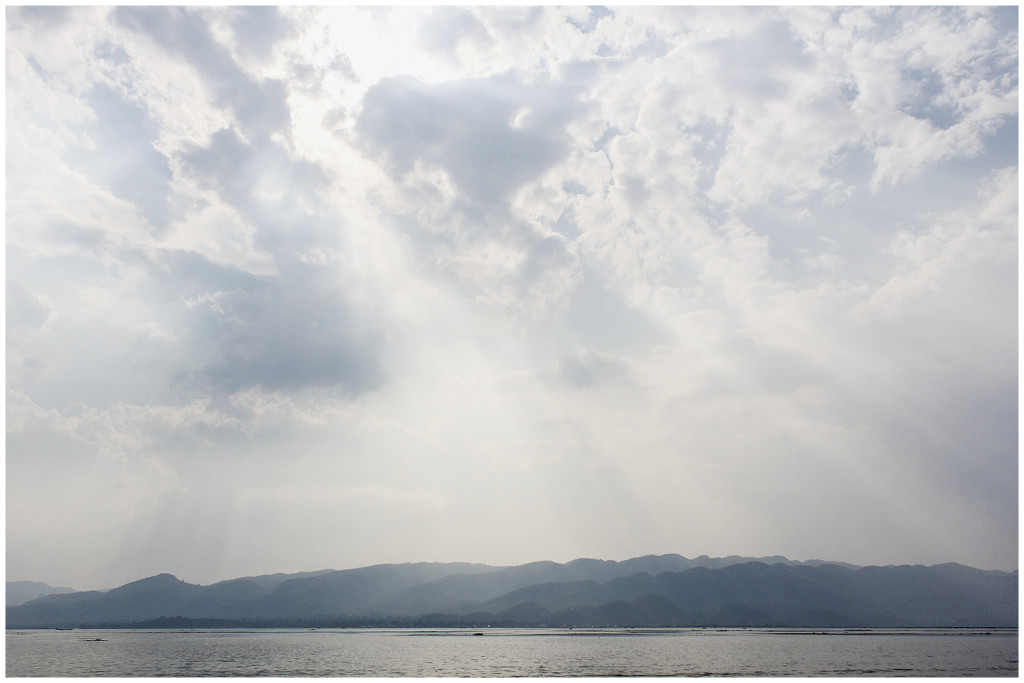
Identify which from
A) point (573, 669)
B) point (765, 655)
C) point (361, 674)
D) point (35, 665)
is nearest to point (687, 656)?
point (765, 655)

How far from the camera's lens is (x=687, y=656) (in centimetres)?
18875

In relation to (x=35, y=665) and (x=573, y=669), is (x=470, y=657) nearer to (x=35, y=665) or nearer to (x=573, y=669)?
(x=573, y=669)

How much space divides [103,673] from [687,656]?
145356 mm

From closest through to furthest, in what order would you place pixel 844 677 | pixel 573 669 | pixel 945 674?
1. pixel 844 677
2. pixel 945 674
3. pixel 573 669

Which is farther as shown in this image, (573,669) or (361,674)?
(573,669)

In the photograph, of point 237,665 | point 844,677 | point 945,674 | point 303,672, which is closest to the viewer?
point 844,677

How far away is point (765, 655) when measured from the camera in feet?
625

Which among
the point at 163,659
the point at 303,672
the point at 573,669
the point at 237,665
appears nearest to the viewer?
the point at 303,672

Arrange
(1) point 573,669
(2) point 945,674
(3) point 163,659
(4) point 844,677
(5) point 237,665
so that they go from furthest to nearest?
(3) point 163,659 < (5) point 237,665 < (1) point 573,669 < (2) point 945,674 < (4) point 844,677

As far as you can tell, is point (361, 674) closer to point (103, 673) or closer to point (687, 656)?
point (103, 673)

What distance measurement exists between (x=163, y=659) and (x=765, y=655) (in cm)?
16774

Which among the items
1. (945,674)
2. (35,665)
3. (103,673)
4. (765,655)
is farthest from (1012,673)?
(35,665)

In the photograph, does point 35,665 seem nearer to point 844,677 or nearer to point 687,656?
point 687,656

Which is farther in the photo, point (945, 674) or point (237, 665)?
point (237, 665)
